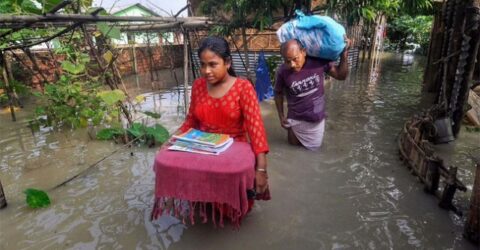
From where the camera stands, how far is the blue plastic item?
733 cm

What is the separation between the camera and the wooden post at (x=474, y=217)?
8.04 feet

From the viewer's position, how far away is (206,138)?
242 centimetres

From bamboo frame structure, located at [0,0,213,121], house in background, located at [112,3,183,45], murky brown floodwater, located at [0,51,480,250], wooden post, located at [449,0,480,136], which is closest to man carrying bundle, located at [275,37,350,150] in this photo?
murky brown floodwater, located at [0,51,480,250]

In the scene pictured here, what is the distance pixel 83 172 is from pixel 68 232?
144 centimetres

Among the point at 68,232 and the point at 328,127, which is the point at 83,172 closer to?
the point at 68,232

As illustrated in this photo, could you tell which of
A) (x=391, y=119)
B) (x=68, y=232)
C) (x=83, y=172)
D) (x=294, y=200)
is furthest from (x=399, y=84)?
(x=68, y=232)

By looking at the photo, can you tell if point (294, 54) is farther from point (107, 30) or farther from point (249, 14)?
point (249, 14)

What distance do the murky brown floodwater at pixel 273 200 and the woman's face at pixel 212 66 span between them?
4.30ft

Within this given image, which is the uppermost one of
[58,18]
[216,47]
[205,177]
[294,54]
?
[58,18]

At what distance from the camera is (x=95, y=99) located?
→ 563cm

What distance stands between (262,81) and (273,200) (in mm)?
4579

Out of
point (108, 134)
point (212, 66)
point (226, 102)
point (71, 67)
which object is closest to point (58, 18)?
point (212, 66)

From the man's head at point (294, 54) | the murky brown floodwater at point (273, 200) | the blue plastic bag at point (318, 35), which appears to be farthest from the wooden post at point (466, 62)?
the man's head at point (294, 54)

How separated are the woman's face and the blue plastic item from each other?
4961 millimetres
